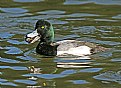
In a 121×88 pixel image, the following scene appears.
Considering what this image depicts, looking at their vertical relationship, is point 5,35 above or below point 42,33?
below

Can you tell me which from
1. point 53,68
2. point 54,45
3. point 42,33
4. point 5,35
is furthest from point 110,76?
point 5,35

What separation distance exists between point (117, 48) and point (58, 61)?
5.04 feet

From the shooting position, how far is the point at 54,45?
523 inches

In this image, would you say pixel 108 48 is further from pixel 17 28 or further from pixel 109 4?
pixel 109 4

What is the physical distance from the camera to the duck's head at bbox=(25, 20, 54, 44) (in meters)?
13.4

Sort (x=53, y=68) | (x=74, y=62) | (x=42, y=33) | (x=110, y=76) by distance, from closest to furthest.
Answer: (x=110, y=76)
(x=53, y=68)
(x=74, y=62)
(x=42, y=33)

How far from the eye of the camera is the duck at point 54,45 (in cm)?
1304

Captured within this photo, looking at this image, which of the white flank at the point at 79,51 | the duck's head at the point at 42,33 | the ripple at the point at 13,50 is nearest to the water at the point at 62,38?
the ripple at the point at 13,50

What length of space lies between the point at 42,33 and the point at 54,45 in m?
0.45

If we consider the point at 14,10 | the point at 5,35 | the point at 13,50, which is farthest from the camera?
the point at 14,10

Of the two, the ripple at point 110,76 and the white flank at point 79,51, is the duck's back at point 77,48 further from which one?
the ripple at point 110,76

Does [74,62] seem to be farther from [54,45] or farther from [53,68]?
[54,45]

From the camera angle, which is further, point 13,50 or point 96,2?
point 96,2

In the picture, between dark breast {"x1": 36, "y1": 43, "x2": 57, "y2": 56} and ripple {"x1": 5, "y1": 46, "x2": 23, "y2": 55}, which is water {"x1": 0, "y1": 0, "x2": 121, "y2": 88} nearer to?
ripple {"x1": 5, "y1": 46, "x2": 23, "y2": 55}
